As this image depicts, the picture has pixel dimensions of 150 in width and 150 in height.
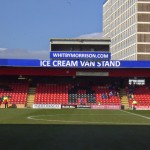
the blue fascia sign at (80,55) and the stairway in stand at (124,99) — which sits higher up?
the blue fascia sign at (80,55)

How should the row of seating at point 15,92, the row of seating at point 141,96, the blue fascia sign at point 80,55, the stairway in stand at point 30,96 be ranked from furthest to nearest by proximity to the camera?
the blue fascia sign at point 80,55, the row of seating at point 141,96, the row of seating at point 15,92, the stairway in stand at point 30,96

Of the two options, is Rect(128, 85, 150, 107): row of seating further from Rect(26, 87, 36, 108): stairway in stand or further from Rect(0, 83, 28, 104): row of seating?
Rect(0, 83, 28, 104): row of seating

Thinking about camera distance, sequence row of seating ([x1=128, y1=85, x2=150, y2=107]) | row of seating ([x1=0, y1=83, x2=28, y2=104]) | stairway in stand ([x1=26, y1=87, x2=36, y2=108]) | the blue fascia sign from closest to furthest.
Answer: stairway in stand ([x1=26, y1=87, x2=36, y2=108]), row of seating ([x1=0, y1=83, x2=28, y2=104]), row of seating ([x1=128, y1=85, x2=150, y2=107]), the blue fascia sign

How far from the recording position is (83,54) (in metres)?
66.9

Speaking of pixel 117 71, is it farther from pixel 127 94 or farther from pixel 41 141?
pixel 41 141

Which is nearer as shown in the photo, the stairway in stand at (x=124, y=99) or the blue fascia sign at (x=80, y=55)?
the stairway in stand at (x=124, y=99)

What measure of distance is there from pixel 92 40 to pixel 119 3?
325 feet

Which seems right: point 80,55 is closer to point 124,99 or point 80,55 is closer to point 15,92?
point 124,99

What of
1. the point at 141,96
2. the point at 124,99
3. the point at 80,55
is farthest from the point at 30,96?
the point at 141,96

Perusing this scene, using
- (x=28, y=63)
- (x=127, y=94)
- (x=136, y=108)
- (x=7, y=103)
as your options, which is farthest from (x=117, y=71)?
(x=7, y=103)

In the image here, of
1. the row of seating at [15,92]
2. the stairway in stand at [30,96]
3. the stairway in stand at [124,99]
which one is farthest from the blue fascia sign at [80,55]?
the row of seating at [15,92]

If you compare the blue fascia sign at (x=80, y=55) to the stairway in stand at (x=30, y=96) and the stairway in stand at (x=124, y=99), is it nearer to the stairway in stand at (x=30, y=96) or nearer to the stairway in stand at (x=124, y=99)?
the stairway in stand at (x=124, y=99)

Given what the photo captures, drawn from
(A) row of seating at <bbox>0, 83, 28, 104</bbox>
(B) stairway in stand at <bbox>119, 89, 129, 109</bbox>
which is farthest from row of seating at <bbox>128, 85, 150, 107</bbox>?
(A) row of seating at <bbox>0, 83, 28, 104</bbox>

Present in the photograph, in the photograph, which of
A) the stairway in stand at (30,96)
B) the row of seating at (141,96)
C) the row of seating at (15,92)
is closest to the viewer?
the stairway in stand at (30,96)
